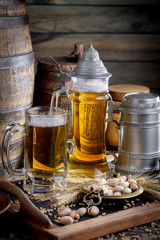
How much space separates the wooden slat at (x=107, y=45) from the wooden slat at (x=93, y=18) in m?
0.03

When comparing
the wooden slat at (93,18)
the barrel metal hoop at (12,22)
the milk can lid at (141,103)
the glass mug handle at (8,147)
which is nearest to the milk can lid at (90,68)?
the milk can lid at (141,103)

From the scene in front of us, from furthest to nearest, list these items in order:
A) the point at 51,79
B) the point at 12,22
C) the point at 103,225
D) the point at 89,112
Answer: the point at 51,79, the point at 12,22, the point at 89,112, the point at 103,225

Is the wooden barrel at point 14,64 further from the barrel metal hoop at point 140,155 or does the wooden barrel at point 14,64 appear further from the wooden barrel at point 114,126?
the barrel metal hoop at point 140,155

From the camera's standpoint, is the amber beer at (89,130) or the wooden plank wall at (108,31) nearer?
the amber beer at (89,130)

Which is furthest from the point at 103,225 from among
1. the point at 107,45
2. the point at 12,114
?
the point at 107,45

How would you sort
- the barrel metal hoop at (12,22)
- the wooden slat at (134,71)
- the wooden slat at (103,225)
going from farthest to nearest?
the wooden slat at (134,71) → the barrel metal hoop at (12,22) → the wooden slat at (103,225)

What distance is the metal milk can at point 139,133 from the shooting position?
1.33m

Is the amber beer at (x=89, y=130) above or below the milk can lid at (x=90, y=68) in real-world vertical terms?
below

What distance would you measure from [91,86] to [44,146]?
24 centimetres

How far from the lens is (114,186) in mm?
1272

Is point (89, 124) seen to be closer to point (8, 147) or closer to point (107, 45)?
point (8, 147)

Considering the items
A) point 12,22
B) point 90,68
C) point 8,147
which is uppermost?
point 12,22

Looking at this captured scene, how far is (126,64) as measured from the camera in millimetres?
2334

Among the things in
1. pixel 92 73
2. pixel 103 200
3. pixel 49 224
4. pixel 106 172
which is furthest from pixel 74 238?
pixel 92 73
